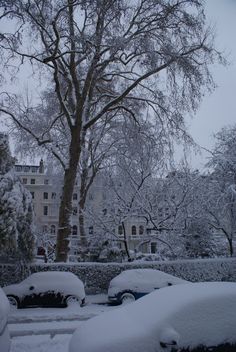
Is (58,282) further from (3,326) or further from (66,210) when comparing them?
(3,326)

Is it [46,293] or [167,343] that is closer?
[167,343]

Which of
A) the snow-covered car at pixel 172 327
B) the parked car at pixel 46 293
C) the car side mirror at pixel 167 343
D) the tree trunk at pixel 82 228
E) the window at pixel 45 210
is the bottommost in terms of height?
the parked car at pixel 46 293

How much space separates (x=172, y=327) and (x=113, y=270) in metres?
14.1

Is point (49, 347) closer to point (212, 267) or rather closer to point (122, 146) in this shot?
point (212, 267)

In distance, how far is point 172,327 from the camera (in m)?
5.25

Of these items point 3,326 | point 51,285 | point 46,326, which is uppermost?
point 3,326

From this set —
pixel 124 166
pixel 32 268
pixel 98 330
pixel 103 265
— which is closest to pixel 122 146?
pixel 124 166

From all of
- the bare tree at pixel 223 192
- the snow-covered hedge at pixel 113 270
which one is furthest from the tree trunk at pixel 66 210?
the bare tree at pixel 223 192

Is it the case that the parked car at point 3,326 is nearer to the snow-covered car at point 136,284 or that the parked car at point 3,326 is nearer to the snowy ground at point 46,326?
the snowy ground at point 46,326

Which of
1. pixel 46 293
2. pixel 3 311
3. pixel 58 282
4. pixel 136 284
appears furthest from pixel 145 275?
pixel 3 311

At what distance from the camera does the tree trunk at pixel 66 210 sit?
19906mm

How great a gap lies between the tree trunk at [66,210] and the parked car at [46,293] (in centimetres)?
531

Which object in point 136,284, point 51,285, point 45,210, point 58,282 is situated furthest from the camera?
point 45,210

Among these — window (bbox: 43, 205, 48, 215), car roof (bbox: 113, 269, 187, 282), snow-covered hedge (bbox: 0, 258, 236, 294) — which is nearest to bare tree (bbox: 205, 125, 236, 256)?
snow-covered hedge (bbox: 0, 258, 236, 294)
